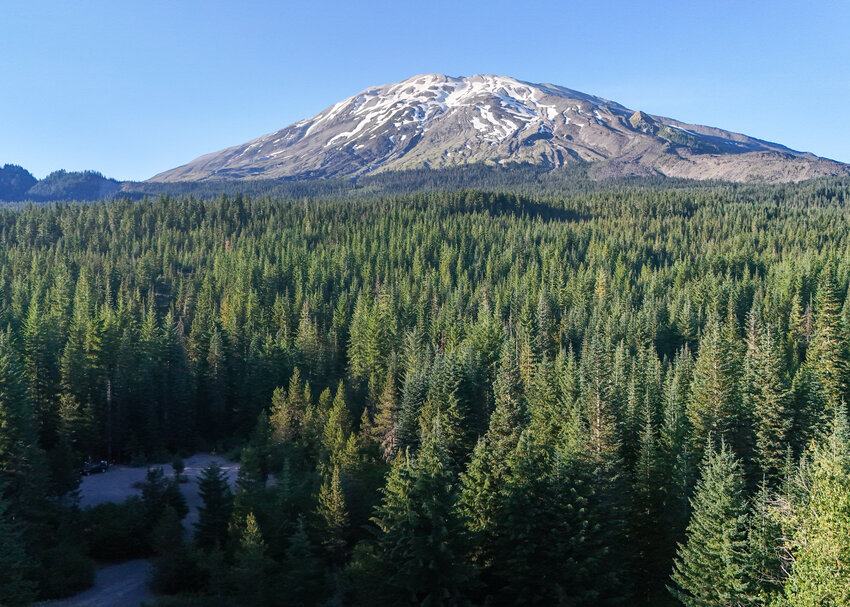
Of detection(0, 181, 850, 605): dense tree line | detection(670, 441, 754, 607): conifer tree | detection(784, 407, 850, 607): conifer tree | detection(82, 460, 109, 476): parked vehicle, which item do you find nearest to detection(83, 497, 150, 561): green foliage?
detection(0, 181, 850, 605): dense tree line

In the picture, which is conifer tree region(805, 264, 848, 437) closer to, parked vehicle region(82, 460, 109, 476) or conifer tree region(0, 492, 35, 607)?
conifer tree region(0, 492, 35, 607)

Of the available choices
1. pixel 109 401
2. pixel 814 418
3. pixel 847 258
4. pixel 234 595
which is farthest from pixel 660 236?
pixel 234 595

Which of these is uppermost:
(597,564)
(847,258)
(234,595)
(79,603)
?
(847,258)

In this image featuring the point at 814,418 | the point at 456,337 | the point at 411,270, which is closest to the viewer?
the point at 814,418

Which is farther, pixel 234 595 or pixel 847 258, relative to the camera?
pixel 847 258

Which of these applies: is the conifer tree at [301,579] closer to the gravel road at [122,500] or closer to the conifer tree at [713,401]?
the gravel road at [122,500]

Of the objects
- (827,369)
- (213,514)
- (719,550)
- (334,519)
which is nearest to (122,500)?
(213,514)

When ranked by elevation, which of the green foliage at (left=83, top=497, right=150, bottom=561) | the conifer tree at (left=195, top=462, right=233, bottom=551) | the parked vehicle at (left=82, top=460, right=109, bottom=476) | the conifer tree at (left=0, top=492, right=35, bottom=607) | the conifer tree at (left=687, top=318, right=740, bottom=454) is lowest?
the parked vehicle at (left=82, top=460, right=109, bottom=476)

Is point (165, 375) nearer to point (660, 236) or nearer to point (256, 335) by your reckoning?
point (256, 335)
